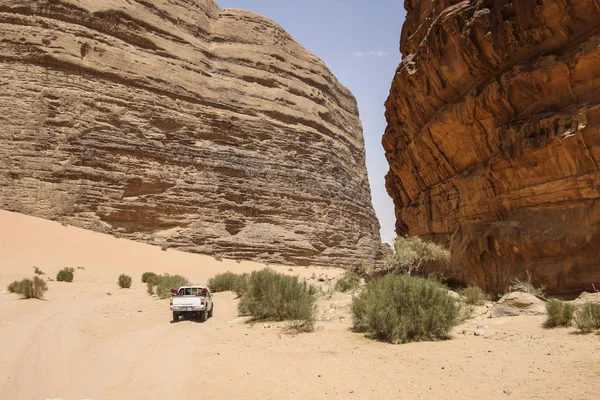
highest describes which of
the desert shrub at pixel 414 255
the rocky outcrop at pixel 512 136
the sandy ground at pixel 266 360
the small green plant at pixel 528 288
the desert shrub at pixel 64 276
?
the rocky outcrop at pixel 512 136

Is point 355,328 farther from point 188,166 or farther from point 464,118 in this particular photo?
point 188,166

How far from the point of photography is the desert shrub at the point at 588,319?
24.0ft

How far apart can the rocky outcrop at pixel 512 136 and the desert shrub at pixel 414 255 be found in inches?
24.3

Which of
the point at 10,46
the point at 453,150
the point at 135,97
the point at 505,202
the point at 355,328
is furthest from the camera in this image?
the point at 135,97

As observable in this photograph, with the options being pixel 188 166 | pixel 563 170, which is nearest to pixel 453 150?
pixel 563 170

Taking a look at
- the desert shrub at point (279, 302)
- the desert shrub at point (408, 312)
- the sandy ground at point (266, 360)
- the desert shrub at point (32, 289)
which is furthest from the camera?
the desert shrub at point (32, 289)

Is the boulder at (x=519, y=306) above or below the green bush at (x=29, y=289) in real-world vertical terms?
below

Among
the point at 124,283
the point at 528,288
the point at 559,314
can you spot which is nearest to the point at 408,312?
the point at 559,314

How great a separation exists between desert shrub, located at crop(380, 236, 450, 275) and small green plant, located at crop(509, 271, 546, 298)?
344 centimetres

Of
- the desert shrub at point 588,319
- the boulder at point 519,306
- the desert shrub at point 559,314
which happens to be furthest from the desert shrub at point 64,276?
the desert shrub at point 588,319

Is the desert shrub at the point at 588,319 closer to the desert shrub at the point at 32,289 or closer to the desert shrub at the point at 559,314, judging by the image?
the desert shrub at the point at 559,314

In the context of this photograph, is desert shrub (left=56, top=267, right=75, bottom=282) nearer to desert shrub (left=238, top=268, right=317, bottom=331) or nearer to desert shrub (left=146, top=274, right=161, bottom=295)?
desert shrub (left=146, top=274, right=161, bottom=295)

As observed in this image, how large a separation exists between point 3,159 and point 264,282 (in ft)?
85.5

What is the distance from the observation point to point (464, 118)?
13.6 meters
